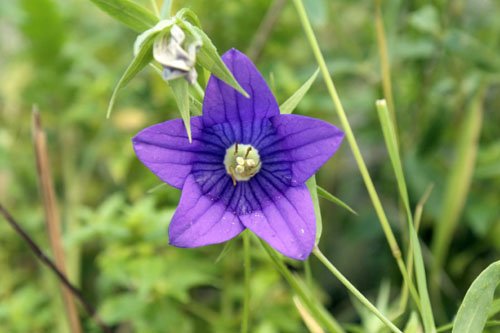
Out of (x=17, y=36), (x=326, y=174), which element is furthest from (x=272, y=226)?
(x=17, y=36)

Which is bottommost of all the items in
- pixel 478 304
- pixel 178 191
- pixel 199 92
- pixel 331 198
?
pixel 178 191

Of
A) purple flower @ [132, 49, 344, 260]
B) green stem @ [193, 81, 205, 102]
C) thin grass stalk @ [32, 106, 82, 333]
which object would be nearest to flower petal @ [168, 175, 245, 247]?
purple flower @ [132, 49, 344, 260]

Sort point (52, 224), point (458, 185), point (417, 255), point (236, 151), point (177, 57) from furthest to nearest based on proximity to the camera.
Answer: point (458, 185) < point (52, 224) < point (236, 151) < point (417, 255) < point (177, 57)

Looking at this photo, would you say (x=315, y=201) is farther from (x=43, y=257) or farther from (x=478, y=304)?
(x=43, y=257)

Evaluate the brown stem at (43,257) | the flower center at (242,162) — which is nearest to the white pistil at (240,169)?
the flower center at (242,162)

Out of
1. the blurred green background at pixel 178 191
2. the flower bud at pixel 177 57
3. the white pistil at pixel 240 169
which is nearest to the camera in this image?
the flower bud at pixel 177 57

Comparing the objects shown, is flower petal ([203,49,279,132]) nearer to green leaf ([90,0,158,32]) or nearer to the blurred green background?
green leaf ([90,0,158,32])

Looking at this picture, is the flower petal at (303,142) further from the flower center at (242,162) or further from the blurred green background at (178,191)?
the blurred green background at (178,191)

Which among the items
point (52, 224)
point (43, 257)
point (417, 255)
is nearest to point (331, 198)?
point (417, 255)
